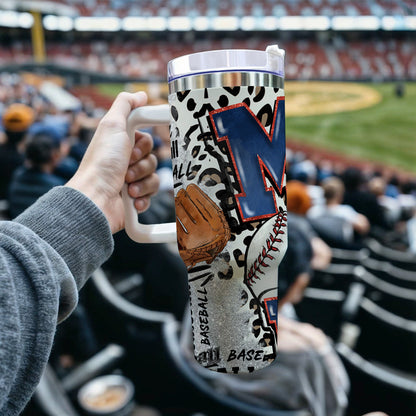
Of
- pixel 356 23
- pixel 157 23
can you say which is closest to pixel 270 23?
pixel 356 23

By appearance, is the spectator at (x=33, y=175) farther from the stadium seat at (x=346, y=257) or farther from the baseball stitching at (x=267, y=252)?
the stadium seat at (x=346, y=257)

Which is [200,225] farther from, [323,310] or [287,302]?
[323,310]

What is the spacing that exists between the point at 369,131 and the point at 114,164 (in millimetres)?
15243

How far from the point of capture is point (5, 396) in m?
0.35

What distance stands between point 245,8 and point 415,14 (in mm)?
7631

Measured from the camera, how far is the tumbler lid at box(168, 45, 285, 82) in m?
0.42

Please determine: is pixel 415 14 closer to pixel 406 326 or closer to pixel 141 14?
pixel 141 14

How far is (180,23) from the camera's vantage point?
68.2 ft

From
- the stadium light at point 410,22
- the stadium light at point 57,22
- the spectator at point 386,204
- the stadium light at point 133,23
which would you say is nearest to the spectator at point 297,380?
the spectator at point 386,204

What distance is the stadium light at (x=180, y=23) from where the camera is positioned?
68.1 ft

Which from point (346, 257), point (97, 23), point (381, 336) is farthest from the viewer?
point (97, 23)

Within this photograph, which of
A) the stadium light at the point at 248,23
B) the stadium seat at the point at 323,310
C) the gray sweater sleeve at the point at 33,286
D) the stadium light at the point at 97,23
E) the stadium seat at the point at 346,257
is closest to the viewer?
the gray sweater sleeve at the point at 33,286

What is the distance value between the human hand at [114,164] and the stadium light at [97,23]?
909 inches

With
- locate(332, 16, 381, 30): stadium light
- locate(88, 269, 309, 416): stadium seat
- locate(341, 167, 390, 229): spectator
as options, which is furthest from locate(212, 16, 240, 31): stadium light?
locate(88, 269, 309, 416): stadium seat
